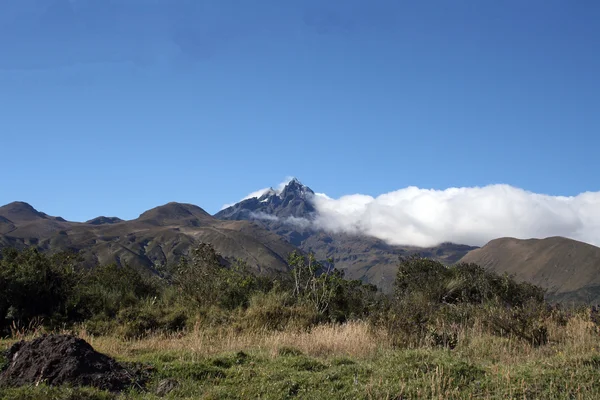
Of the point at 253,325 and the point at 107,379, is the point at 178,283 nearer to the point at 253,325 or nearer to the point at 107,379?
the point at 253,325

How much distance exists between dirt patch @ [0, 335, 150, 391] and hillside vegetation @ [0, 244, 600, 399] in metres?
0.39

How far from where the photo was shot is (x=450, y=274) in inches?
933

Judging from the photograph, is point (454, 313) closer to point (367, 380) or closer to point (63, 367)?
point (367, 380)

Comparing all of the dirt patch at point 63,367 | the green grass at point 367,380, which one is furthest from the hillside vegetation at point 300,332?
the dirt patch at point 63,367

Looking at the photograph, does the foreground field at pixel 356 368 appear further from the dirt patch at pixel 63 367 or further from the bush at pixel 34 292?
the bush at pixel 34 292

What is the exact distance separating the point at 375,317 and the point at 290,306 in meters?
3.84

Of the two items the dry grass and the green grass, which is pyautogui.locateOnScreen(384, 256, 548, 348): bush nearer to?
the dry grass

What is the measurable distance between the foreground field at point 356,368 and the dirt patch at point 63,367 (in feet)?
1.27

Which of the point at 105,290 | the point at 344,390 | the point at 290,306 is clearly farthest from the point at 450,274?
the point at 344,390

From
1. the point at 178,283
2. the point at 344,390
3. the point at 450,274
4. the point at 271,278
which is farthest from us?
the point at 450,274

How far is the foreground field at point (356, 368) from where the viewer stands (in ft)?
25.1

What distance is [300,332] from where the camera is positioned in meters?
14.3

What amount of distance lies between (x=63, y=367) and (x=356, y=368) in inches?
193

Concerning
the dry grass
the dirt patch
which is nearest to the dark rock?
the dirt patch
